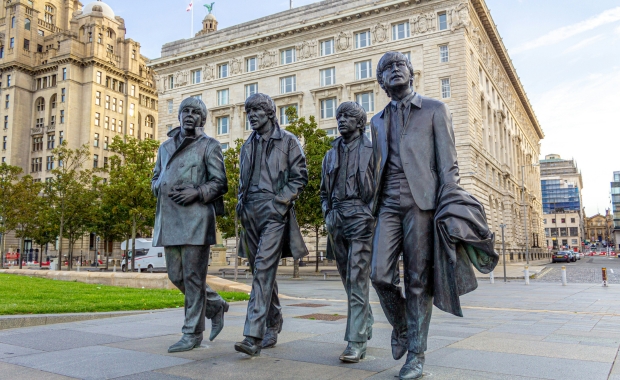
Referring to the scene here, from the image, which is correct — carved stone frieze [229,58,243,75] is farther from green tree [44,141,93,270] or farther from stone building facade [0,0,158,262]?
stone building facade [0,0,158,262]

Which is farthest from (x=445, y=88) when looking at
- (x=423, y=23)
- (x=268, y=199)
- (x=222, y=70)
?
(x=268, y=199)

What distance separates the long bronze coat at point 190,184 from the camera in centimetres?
525

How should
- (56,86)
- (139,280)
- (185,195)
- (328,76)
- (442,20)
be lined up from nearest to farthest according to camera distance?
1. (185,195)
2. (139,280)
3. (442,20)
4. (328,76)
5. (56,86)

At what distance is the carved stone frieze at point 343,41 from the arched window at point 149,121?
164 ft

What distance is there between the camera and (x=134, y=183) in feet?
102

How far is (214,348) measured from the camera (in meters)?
5.23

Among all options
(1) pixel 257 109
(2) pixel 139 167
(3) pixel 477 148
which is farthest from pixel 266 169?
(3) pixel 477 148

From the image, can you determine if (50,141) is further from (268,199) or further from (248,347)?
(248,347)

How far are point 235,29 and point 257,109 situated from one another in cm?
5153

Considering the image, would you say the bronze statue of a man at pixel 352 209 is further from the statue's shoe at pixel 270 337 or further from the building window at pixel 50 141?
the building window at pixel 50 141

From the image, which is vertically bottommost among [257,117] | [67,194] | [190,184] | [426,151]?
[190,184]

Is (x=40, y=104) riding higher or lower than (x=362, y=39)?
higher

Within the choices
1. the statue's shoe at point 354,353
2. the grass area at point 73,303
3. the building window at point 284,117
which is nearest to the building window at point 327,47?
the building window at point 284,117

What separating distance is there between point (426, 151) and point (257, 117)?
1936mm
